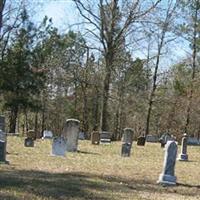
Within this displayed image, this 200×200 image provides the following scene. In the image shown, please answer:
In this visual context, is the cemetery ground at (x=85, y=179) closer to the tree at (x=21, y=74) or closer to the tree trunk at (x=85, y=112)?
the tree at (x=21, y=74)

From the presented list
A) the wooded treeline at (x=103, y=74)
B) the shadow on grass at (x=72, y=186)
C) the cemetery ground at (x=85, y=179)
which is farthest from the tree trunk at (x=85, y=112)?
the shadow on grass at (x=72, y=186)

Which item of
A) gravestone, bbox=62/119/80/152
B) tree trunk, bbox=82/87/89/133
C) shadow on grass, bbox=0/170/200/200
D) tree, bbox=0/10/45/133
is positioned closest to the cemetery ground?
shadow on grass, bbox=0/170/200/200

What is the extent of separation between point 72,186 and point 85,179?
1386 millimetres

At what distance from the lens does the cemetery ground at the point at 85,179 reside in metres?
9.94

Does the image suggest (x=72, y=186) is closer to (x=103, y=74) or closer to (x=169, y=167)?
(x=169, y=167)

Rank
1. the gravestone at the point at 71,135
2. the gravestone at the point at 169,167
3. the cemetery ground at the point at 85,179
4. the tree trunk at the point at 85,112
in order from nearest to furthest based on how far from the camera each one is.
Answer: the cemetery ground at the point at 85,179 < the gravestone at the point at 169,167 < the gravestone at the point at 71,135 < the tree trunk at the point at 85,112

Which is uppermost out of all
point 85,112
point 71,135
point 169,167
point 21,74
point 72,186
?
point 21,74

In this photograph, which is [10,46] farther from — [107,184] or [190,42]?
[107,184]

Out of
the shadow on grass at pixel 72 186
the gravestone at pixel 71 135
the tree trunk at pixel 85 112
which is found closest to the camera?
the shadow on grass at pixel 72 186

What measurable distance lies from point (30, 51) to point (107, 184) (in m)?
33.4

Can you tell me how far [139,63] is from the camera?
44.8 metres

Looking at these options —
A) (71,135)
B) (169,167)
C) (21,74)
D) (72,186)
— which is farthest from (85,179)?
(21,74)

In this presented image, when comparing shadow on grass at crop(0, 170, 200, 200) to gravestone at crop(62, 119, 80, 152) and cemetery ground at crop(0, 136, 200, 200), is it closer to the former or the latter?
cemetery ground at crop(0, 136, 200, 200)

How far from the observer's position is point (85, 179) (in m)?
12.3
